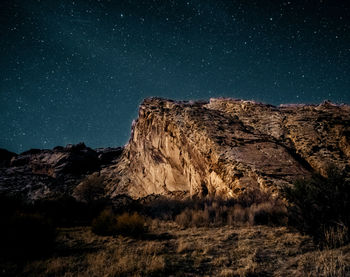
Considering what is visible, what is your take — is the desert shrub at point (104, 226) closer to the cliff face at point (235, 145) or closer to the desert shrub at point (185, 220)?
the desert shrub at point (185, 220)

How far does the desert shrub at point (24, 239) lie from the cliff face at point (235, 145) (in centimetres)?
990

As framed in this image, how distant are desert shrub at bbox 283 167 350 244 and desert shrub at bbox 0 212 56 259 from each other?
765 cm

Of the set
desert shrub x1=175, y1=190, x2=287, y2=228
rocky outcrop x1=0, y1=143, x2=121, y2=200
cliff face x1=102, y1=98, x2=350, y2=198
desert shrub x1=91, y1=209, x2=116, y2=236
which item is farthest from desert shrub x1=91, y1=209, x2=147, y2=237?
rocky outcrop x1=0, y1=143, x2=121, y2=200

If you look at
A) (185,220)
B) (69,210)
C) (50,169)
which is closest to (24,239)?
(185,220)

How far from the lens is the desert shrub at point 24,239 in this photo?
5.24 m

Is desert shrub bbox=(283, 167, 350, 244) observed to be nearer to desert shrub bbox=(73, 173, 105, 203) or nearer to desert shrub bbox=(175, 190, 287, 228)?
desert shrub bbox=(175, 190, 287, 228)

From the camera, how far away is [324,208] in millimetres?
5027

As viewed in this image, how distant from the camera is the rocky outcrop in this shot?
28453 millimetres

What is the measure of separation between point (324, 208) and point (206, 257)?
356 cm

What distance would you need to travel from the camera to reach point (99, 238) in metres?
6.88

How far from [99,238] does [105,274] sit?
3772 mm

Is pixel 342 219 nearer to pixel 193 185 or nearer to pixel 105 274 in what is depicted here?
pixel 105 274

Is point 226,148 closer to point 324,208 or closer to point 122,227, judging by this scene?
point 324,208

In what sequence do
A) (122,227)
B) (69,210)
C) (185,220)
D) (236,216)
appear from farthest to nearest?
(69,210) → (185,220) → (236,216) → (122,227)
